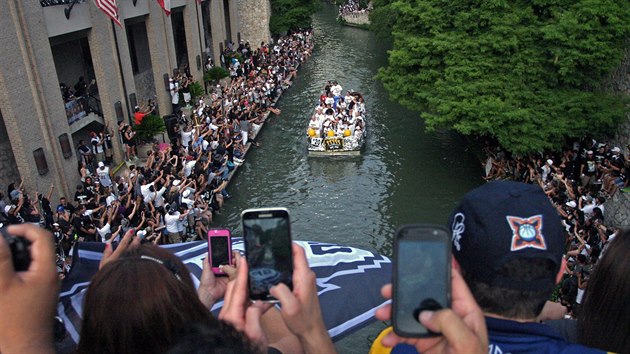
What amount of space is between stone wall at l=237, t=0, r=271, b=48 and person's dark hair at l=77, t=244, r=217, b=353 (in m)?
38.3

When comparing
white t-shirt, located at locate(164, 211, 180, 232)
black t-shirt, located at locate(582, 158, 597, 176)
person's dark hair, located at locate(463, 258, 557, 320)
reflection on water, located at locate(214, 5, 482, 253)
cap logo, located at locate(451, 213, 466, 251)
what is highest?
cap logo, located at locate(451, 213, 466, 251)

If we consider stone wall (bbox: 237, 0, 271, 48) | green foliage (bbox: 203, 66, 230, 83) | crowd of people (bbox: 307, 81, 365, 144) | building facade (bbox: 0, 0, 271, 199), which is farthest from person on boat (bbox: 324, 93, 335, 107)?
stone wall (bbox: 237, 0, 271, 48)

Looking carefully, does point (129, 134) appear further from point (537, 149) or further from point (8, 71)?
point (537, 149)

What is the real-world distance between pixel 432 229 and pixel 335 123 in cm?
1834

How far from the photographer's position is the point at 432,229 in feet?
5.87

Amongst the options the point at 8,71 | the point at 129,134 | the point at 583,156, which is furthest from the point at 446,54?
the point at 8,71

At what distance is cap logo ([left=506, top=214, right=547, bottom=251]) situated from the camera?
1864 mm

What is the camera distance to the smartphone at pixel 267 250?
7.52 ft

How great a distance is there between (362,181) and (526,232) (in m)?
15.9

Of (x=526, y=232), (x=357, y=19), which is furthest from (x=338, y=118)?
(x=357, y=19)

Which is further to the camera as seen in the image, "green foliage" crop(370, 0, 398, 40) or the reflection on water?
"green foliage" crop(370, 0, 398, 40)

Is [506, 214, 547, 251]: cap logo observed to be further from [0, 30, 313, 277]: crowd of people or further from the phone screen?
[0, 30, 313, 277]: crowd of people

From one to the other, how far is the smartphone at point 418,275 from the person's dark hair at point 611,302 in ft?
3.25

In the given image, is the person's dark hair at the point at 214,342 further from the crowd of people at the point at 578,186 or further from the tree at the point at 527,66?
the tree at the point at 527,66
